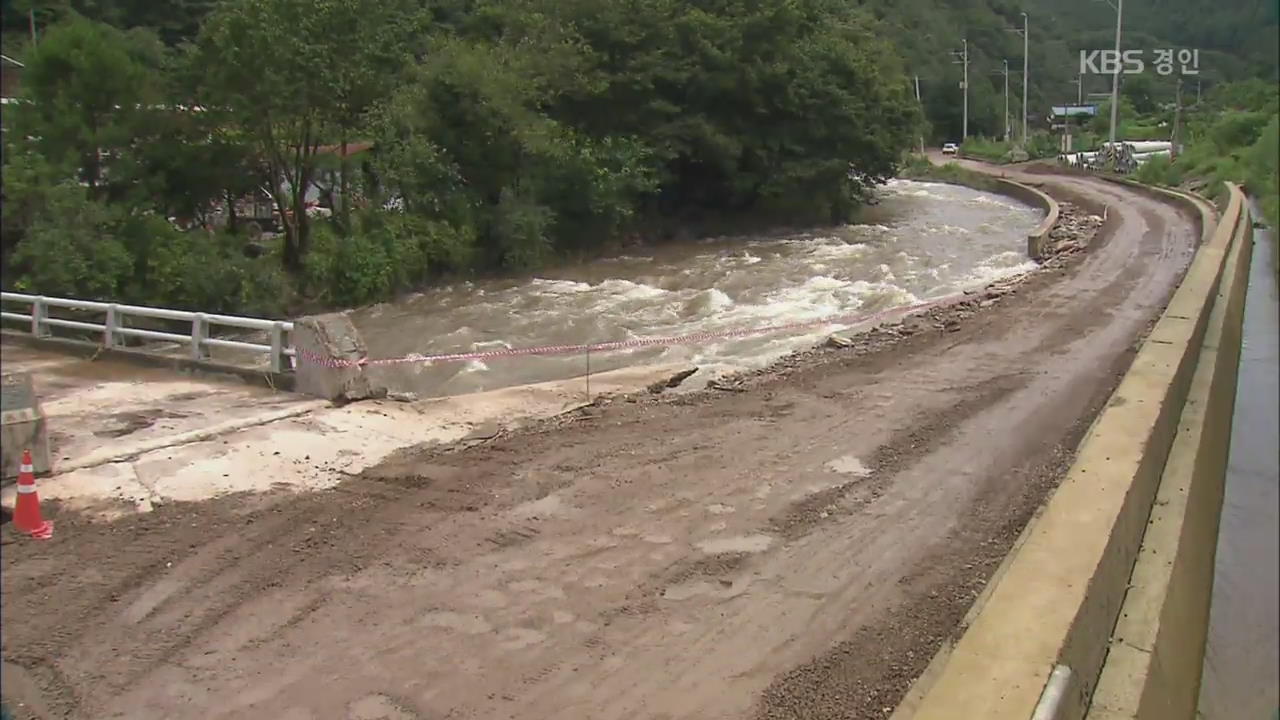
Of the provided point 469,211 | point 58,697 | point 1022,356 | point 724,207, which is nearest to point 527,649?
point 58,697

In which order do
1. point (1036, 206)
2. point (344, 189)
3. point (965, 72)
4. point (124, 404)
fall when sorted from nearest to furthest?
point (124, 404)
point (344, 189)
point (1036, 206)
point (965, 72)

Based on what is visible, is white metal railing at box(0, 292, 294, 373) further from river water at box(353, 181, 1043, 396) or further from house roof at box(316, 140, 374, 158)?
house roof at box(316, 140, 374, 158)

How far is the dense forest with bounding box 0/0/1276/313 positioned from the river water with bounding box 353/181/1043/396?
6.15ft

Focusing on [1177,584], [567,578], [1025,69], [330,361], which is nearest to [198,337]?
[330,361]

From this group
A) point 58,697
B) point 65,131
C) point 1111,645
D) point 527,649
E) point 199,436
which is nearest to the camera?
point 1111,645

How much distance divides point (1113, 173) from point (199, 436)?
53.3 meters

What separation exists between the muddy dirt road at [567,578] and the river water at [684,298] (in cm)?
583

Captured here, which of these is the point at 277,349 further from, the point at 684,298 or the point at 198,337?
the point at 684,298

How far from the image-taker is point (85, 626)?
585 centimetres

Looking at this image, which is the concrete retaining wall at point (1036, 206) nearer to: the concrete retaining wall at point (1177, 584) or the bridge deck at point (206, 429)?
the concrete retaining wall at point (1177, 584)

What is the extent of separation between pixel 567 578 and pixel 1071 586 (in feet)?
10.4

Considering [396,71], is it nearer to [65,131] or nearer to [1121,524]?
[65,131]

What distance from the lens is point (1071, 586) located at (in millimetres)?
4254

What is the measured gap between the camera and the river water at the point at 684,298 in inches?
658
